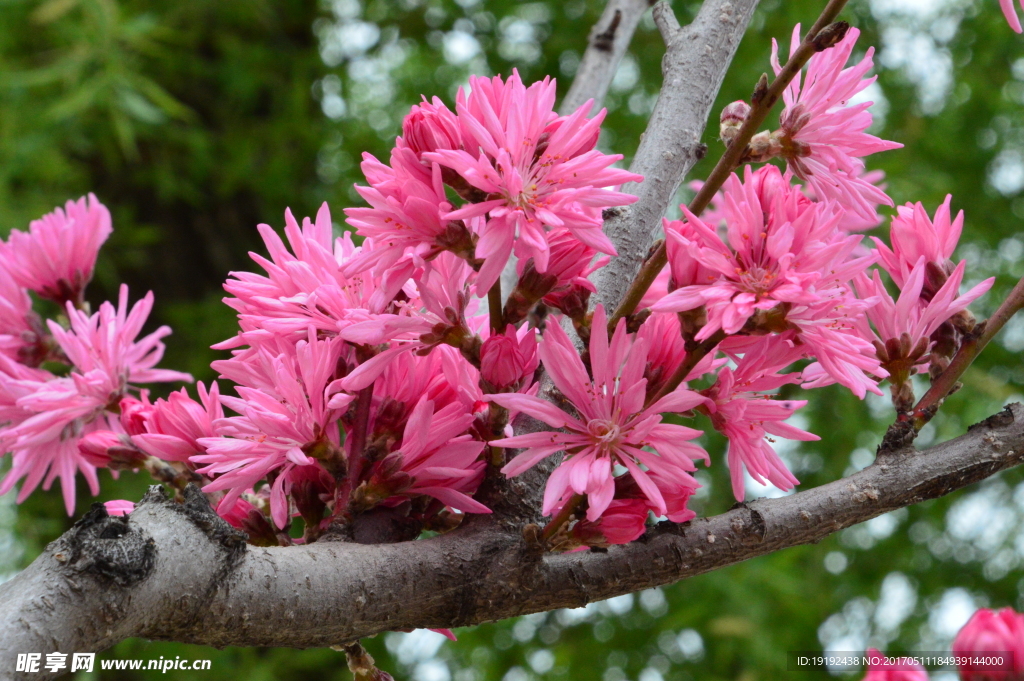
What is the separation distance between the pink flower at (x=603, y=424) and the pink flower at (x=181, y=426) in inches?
11.1

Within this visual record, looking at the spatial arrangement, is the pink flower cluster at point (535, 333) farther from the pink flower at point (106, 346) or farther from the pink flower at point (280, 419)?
the pink flower at point (106, 346)

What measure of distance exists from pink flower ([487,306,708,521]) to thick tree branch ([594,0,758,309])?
0.36 feet

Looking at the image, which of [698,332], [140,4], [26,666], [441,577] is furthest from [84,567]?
[140,4]

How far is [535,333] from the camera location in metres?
0.71

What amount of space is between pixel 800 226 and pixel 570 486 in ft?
0.81

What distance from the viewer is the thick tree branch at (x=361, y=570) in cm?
51

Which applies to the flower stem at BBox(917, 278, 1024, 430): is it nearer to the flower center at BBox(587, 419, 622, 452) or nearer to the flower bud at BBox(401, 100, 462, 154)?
the flower center at BBox(587, 419, 622, 452)

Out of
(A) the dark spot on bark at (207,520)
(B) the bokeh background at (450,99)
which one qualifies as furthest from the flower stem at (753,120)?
(B) the bokeh background at (450,99)

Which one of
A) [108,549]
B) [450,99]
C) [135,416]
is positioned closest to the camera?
[108,549]

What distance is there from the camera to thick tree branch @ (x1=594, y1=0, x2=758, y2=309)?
78cm

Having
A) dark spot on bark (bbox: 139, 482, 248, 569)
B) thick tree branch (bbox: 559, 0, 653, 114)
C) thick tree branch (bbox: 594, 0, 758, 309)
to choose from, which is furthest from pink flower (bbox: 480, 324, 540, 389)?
thick tree branch (bbox: 559, 0, 653, 114)

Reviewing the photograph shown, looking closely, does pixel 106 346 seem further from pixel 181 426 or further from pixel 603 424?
pixel 603 424

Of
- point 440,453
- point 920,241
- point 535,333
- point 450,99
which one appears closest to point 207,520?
point 440,453

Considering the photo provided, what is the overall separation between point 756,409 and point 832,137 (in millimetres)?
223
